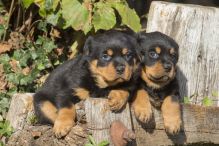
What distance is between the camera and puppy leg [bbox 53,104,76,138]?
13.9ft

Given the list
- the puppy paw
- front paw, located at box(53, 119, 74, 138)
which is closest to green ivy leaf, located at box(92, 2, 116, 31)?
the puppy paw

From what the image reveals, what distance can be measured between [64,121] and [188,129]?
0.99 metres

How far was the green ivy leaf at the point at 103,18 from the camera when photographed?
5.66 metres

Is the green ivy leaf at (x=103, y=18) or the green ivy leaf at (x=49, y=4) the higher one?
the green ivy leaf at (x=49, y=4)

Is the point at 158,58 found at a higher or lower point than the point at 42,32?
lower

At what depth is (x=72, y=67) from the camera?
489cm

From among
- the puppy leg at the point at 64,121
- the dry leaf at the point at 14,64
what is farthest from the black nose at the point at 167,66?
the dry leaf at the point at 14,64

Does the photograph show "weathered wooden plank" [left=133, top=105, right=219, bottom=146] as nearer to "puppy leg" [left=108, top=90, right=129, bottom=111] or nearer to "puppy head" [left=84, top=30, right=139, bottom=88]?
"puppy leg" [left=108, top=90, right=129, bottom=111]

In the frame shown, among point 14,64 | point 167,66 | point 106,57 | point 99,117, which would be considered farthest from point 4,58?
point 99,117

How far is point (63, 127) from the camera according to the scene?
4234 millimetres

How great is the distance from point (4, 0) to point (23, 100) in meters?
1.82

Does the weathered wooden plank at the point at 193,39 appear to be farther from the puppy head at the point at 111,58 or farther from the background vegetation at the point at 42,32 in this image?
the puppy head at the point at 111,58

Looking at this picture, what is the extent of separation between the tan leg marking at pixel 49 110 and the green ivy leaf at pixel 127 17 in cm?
139

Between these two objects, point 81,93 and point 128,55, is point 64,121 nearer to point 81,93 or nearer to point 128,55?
point 81,93
